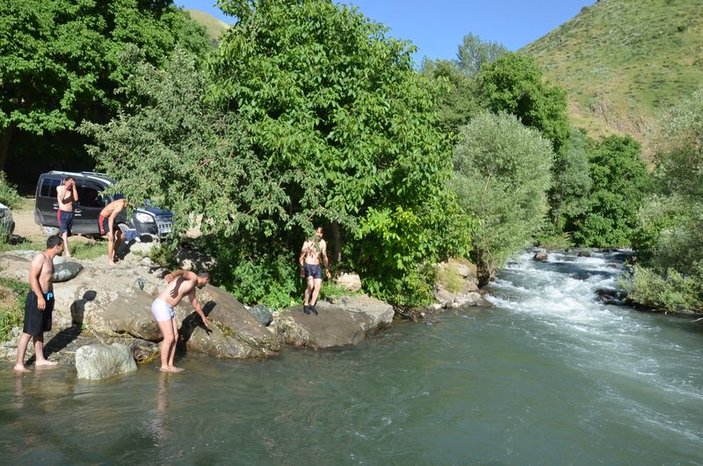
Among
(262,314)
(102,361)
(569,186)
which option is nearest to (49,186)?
(262,314)

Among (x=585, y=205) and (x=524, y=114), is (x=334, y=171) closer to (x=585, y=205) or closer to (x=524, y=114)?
(x=524, y=114)

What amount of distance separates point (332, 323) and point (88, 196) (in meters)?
9.97

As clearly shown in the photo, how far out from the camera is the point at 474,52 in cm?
8425

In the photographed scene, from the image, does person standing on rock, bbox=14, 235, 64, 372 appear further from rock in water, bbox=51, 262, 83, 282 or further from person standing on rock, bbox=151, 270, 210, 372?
rock in water, bbox=51, 262, 83, 282

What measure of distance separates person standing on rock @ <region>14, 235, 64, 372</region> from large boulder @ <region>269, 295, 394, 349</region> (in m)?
5.34

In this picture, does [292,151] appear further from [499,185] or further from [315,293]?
[499,185]

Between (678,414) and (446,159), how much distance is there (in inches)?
355

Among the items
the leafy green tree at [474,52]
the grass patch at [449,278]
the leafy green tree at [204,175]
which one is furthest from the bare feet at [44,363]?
the leafy green tree at [474,52]

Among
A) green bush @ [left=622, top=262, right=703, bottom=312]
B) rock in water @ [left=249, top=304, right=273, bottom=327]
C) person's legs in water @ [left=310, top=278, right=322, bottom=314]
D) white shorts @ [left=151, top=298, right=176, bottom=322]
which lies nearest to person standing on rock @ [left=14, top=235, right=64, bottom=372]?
white shorts @ [left=151, top=298, right=176, bottom=322]

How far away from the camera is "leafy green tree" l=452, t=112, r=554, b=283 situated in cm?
2502

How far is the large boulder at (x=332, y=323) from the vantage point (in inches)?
566

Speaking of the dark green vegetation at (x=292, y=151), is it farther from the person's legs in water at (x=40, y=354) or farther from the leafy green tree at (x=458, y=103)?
the leafy green tree at (x=458, y=103)

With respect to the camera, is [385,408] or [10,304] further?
[10,304]

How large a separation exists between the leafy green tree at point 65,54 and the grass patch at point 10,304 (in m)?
→ 14.2
